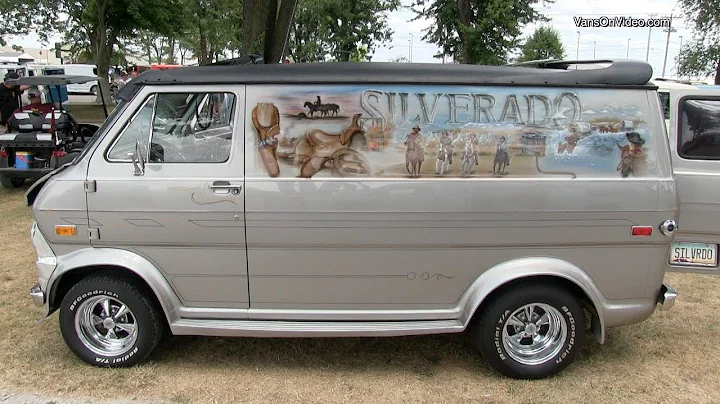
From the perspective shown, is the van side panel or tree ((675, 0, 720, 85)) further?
tree ((675, 0, 720, 85))

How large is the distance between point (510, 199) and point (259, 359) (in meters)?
2.07

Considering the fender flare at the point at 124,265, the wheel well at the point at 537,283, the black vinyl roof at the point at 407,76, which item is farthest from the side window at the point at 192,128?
the wheel well at the point at 537,283

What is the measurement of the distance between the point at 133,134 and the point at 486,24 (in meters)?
17.9

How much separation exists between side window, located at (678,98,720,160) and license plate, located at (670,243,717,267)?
72 centimetres

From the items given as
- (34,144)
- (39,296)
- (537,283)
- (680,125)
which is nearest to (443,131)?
(537,283)

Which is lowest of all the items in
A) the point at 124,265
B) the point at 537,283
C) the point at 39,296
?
the point at 39,296

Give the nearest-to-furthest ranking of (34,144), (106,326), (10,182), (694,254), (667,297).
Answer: (667,297) → (106,326) → (694,254) → (34,144) → (10,182)

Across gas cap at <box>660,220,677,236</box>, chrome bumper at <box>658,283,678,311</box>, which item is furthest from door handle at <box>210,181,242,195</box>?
chrome bumper at <box>658,283,678,311</box>

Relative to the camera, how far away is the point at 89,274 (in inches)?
137

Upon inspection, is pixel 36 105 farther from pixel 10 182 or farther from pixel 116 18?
pixel 116 18

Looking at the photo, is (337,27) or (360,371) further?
(337,27)

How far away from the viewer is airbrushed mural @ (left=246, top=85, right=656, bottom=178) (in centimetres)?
322

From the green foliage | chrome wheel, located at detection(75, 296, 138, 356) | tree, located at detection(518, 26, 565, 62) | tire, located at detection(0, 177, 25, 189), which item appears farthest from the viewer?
tree, located at detection(518, 26, 565, 62)

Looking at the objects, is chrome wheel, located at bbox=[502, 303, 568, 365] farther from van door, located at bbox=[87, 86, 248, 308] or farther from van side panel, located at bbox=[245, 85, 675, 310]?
van door, located at bbox=[87, 86, 248, 308]
